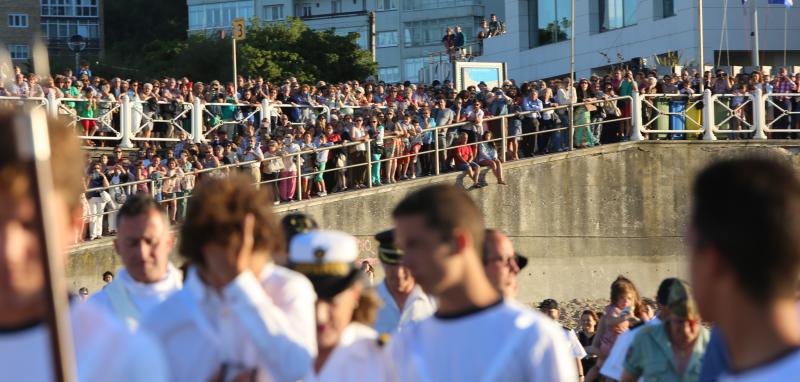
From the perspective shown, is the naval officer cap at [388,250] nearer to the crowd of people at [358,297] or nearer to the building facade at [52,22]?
the crowd of people at [358,297]

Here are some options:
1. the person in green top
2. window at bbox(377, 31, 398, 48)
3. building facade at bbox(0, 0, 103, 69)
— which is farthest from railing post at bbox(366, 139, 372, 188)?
building facade at bbox(0, 0, 103, 69)

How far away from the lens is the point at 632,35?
47.3 m

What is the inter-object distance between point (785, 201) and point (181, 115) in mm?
24046

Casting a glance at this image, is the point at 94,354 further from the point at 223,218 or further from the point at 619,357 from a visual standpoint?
the point at 619,357

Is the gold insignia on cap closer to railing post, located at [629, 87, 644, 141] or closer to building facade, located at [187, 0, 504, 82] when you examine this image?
railing post, located at [629, 87, 644, 141]

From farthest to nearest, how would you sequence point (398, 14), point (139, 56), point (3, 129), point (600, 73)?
point (398, 14), point (139, 56), point (600, 73), point (3, 129)

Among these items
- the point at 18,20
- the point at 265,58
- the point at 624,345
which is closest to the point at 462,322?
the point at 624,345

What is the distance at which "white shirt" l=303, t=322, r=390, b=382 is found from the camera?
4.93m

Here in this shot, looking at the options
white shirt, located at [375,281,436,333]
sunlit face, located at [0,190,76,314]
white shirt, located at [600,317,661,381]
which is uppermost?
sunlit face, located at [0,190,76,314]

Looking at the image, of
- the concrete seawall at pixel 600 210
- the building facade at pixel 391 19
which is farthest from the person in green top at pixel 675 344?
the building facade at pixel 391 19

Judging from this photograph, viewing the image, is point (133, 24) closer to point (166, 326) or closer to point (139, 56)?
point (139, 56)

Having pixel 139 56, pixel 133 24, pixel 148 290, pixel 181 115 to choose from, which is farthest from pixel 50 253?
pixel 133 24

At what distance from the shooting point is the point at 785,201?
3324 mm

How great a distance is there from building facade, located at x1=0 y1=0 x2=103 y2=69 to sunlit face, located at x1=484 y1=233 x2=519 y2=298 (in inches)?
3717
